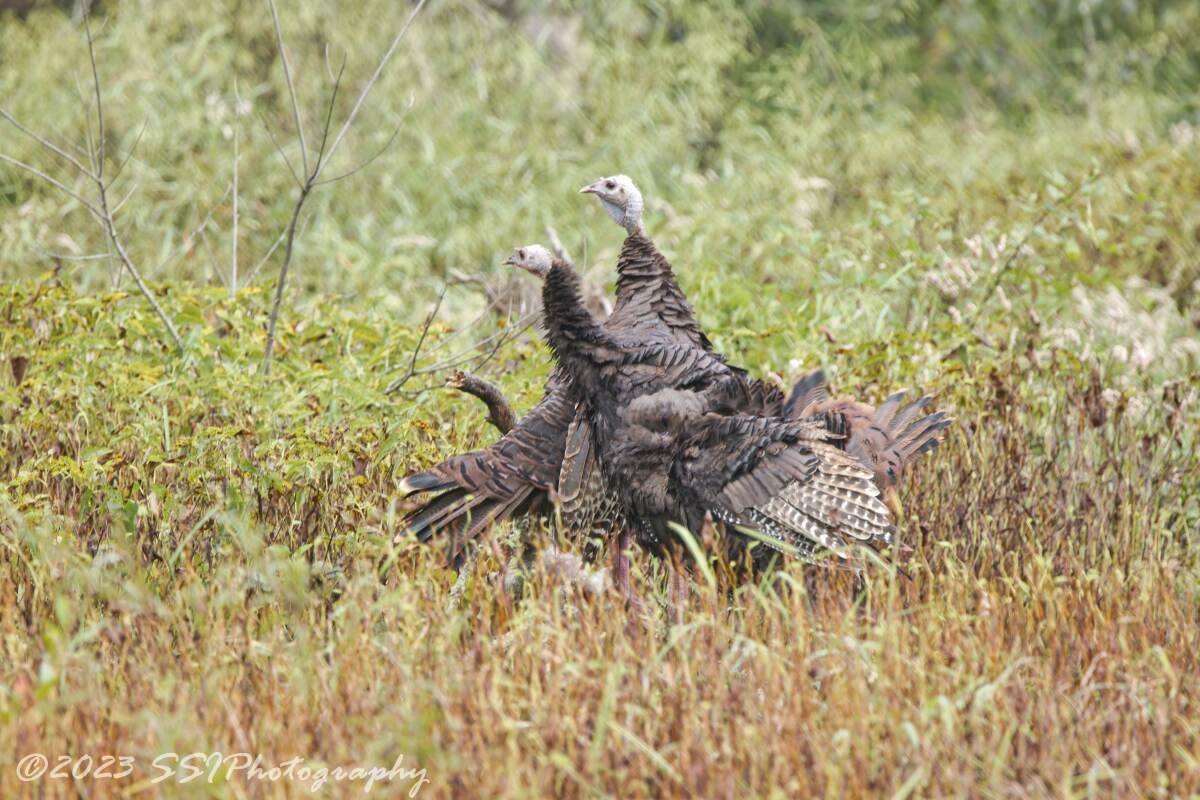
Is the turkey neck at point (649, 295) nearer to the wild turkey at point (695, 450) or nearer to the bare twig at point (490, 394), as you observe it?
the wild turkey at point (695, 450)

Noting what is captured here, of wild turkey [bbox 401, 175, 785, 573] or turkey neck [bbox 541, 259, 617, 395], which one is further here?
turkey neck [bbox 541, 259, 617, 395]

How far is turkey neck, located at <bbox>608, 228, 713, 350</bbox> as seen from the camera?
5.24 metres

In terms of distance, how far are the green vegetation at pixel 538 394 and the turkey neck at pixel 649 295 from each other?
803 mm

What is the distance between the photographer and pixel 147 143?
9633mm

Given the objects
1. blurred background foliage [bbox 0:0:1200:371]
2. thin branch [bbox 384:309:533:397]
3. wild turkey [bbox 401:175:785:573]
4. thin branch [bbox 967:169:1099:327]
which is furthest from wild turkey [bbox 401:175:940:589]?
blurred background foliage [bbox 0:0:1200:371]

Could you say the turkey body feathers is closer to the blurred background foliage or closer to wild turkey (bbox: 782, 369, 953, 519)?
wild turkey (bbox: 782, 369, 953, 519)

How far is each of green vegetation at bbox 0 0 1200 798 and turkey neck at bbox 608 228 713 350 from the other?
2.63 feet

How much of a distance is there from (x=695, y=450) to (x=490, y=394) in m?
0.78

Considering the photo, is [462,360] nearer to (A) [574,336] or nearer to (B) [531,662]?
(A) [574,336]

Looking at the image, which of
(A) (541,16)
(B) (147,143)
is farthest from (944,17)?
(B) (147,143)

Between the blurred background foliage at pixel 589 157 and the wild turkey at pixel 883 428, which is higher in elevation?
the blurred background foliage at pixel 589 157

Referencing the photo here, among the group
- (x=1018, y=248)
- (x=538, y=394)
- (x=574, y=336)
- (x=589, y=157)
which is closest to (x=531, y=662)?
(x=574, y=336)

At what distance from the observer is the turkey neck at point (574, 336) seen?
16.5ft

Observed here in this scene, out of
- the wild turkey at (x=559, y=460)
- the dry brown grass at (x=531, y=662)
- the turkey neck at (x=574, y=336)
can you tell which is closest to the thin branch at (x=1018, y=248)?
the dry brown grass at (x=531, y=662)
